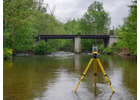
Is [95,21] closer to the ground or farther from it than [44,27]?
farther from it

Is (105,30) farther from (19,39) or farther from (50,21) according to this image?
(19,39)

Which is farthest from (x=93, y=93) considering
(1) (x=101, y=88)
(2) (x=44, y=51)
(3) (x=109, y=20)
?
(3) (x=109, y=20)

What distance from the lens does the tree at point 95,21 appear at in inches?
2638

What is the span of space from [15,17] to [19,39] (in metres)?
13.1

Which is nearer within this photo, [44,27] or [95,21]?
[44,27]

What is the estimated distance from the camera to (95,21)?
68188 mm

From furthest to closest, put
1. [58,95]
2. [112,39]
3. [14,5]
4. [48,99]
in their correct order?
1. [112,39]
2. [14,5]
3. [58,95]
4. [48,99]

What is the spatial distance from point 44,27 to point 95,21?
64.5ft

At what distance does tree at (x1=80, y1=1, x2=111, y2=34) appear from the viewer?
220ft

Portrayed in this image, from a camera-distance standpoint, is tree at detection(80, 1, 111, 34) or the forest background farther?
A: tree at detection(80, 1, 111, 34)

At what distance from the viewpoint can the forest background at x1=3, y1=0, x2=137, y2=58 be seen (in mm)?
27609

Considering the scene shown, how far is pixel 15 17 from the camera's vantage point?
27734mm

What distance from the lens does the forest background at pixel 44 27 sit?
27609mm

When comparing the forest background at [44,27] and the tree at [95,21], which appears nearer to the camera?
the forest background at [44,27]
